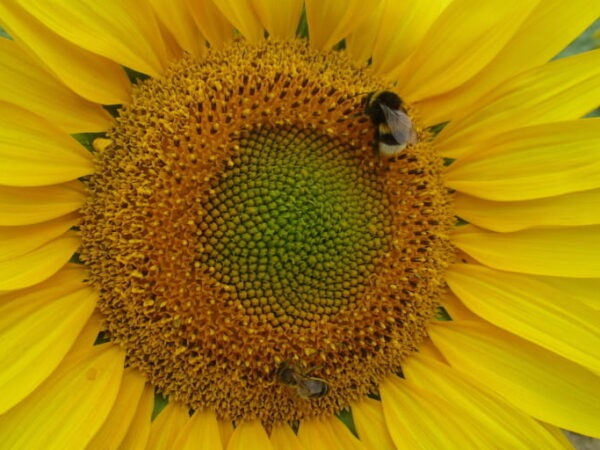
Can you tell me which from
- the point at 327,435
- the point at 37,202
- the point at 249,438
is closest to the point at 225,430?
the point at 249,438

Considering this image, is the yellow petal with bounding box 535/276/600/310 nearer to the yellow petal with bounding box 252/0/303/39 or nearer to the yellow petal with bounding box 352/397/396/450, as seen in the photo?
the yellow petal with bounding box 352/397/396/450

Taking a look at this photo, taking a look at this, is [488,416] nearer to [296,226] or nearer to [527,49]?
[296,226]

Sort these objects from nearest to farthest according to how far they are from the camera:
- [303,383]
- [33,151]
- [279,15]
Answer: [33,151]
[303,383]
[279,15]

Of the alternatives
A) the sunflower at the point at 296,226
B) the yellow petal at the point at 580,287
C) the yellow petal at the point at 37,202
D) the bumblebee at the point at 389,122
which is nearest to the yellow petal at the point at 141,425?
the sunflower at the point at 296,226

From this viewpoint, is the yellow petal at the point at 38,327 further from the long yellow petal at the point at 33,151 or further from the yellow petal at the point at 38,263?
the long yellow petal at the point at 33,151

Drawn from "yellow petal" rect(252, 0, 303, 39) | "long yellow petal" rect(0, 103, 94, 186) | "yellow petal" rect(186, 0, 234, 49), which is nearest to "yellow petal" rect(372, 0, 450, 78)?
"yellow petal" rect(252, 0, 303, 39)

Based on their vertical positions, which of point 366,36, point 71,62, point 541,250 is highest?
point 366,36
